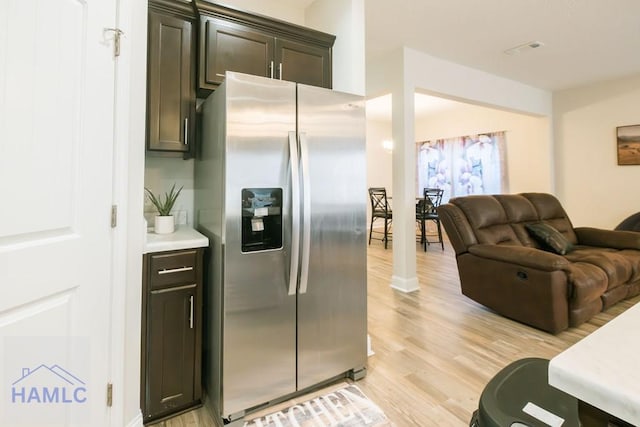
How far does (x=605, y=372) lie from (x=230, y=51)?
7.06 ft

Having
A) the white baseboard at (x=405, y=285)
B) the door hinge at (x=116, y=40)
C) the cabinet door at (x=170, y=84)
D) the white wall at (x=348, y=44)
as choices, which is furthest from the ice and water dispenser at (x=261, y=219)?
the white baseboard at (x=405, y=285)

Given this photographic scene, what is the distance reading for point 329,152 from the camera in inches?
71.0

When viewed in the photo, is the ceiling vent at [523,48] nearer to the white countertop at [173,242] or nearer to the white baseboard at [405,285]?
the white baseboard at [405,285]

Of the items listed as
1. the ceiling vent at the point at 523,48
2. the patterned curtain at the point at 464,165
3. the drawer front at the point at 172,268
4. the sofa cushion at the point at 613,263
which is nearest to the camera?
the drawer front at the point at 172,268

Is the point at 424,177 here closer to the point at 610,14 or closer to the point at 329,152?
the point at 610,14

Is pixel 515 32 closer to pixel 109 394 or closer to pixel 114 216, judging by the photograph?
pixel 114 216

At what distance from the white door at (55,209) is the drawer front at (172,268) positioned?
26cm

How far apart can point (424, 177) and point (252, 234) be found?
6866mm

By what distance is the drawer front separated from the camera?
5.09ft

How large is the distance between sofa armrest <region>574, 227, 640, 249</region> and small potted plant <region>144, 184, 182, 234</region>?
4339 mm

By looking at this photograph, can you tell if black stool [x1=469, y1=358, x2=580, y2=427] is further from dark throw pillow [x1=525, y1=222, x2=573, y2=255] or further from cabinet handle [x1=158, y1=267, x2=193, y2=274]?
dark throw pillow [x1=525, y1=222, x2=573, y2=255]

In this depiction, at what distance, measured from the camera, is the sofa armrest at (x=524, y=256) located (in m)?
2.43

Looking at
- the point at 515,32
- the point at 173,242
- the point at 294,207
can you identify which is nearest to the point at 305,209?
the point at 294,207

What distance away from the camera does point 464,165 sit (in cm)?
684
